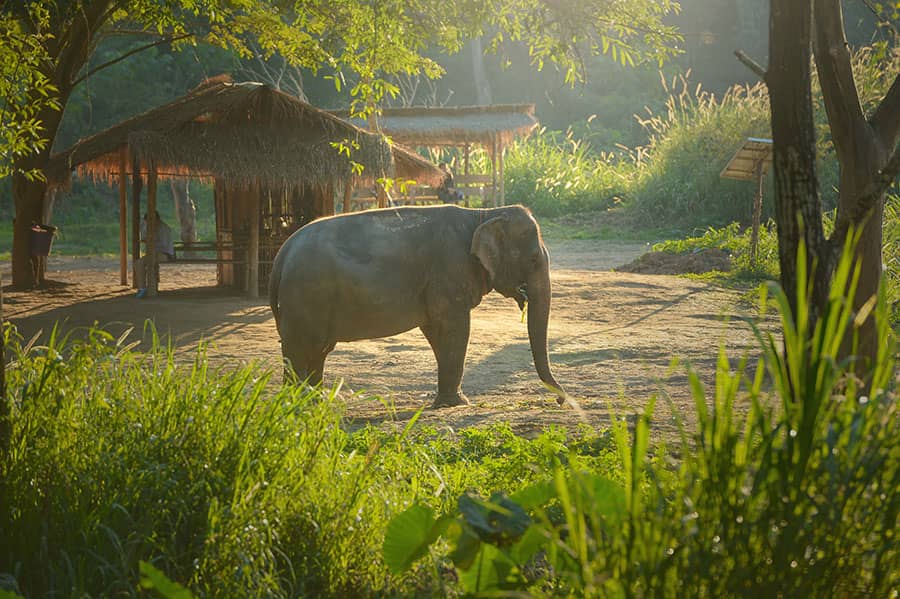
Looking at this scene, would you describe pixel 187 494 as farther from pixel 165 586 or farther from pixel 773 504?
pixel 773 504

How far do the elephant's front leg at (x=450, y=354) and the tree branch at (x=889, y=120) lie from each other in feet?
9.47

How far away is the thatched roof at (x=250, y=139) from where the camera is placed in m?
Answer: 13.9

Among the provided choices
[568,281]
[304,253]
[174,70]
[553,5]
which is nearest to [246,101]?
[568,281]

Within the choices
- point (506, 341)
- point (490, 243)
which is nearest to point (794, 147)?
point (490, 243)

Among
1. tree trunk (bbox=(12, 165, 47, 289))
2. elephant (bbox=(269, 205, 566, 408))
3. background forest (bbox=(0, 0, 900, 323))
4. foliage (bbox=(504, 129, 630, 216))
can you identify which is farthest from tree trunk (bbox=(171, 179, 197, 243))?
elephant (bbox=(269, 205, 566, 408))

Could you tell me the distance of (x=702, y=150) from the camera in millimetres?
25547

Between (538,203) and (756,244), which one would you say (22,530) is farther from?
(538,203)

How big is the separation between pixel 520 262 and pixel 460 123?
18341 millimetres

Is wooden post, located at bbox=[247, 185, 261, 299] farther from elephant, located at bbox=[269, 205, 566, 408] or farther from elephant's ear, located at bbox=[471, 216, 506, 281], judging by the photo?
elephant's ear, located at bbox=[471, 216, 506, 281]

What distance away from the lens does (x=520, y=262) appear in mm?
7219

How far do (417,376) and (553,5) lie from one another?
3148mm

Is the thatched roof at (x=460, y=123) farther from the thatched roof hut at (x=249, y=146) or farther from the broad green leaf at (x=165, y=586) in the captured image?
the broad green leaf at (x=165, y=586)

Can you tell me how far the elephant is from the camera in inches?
270

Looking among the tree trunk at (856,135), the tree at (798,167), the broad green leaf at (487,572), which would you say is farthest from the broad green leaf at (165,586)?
the tree trunk at (856,135)
